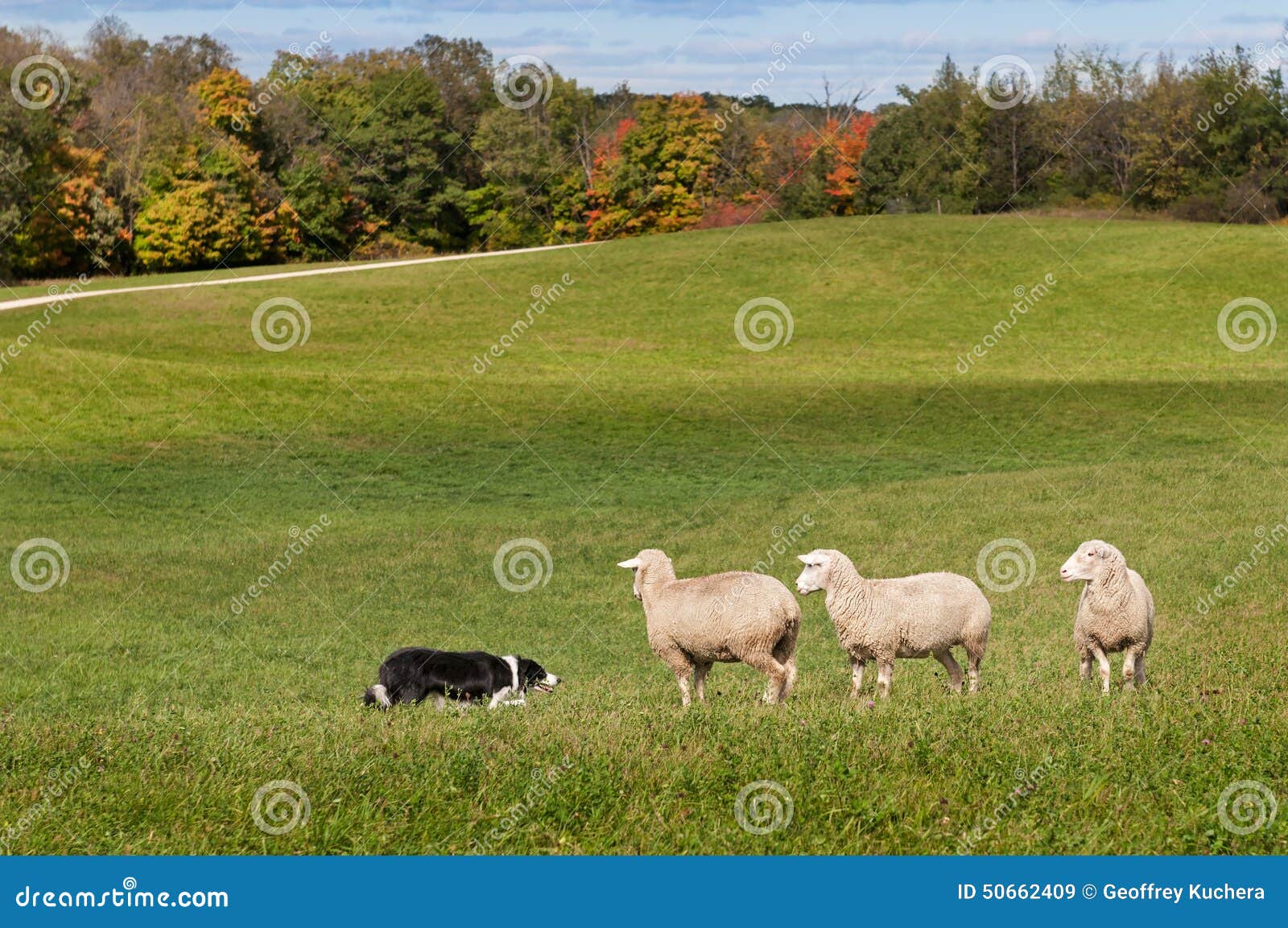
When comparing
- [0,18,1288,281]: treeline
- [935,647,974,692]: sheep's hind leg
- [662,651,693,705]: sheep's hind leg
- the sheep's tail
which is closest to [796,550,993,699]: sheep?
[935,647,974,692]: sheep's hind leg

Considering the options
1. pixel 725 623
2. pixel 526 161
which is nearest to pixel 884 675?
pixel 725 623

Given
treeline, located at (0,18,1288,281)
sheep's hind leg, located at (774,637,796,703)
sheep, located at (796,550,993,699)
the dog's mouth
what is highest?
treeline, located at (0,18,1288,281)

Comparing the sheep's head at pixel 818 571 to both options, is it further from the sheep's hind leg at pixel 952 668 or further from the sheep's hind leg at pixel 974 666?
the sheep's hind leg at pixel 974 666

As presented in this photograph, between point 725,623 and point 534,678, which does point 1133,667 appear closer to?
point 725,623

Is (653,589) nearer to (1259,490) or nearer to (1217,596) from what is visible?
(1217,596)

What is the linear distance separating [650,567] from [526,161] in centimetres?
7045

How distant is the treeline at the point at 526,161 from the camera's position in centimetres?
6962

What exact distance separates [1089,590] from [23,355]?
37260mm

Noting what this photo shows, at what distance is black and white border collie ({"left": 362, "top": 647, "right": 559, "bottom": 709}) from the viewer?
1064 cm

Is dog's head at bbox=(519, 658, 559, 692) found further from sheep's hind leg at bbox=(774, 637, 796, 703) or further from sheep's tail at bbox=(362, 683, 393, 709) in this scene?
sheep's hind leg at bbox=(774, 637, 796, 703)

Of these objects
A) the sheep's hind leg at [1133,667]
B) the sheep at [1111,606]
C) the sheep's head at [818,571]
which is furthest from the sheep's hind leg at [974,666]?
the sheep's head at [818,571]

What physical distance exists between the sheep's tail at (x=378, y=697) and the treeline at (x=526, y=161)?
6225 centimetres

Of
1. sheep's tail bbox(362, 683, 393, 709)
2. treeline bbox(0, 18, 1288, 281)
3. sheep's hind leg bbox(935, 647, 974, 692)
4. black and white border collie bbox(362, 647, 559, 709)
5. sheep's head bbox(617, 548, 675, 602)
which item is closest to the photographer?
sheep's head bbox(617, 548, 675, 602)

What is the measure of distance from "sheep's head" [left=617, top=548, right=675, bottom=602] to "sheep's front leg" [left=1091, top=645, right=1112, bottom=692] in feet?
10.6
